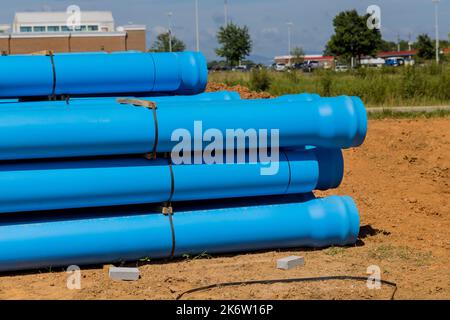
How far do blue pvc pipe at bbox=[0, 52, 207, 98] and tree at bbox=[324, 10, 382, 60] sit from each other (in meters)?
56.0

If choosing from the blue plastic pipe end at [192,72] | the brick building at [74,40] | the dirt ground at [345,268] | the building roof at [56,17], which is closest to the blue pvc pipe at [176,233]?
the dirt ground at [345,268]

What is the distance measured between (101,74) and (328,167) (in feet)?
7.34

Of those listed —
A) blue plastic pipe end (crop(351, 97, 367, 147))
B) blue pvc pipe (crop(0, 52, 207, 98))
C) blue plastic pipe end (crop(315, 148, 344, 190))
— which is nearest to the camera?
blue plastic pipe end (crop(351, 97, 367, 147))

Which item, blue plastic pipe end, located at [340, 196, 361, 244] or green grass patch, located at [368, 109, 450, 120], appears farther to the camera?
green grass patch, located at [368, 109, 450, 120]

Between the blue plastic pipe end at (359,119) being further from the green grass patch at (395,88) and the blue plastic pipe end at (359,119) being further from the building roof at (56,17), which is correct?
the building roof at (56,17)

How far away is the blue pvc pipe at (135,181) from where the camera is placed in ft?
19.5

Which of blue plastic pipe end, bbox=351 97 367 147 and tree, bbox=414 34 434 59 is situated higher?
tree, bbox=414 34 434 59

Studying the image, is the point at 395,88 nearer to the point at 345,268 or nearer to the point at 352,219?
the point at 352,219

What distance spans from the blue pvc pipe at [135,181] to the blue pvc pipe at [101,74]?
123 cm

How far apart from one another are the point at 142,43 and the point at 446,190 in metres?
56.9

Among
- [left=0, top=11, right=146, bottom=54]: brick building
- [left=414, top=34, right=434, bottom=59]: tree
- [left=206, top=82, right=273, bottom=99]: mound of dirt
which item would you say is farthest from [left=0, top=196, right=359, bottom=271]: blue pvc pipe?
[left=414, top=34, right=434, bottom=59]: tree

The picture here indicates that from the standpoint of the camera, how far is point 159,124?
6117 mm

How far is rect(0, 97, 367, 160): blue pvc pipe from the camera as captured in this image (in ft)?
19.4

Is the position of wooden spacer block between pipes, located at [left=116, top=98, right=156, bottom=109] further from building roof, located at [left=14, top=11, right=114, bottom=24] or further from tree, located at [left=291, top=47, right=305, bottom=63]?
building roof, located at [left=14, top=11, right=114, bottom=24]
